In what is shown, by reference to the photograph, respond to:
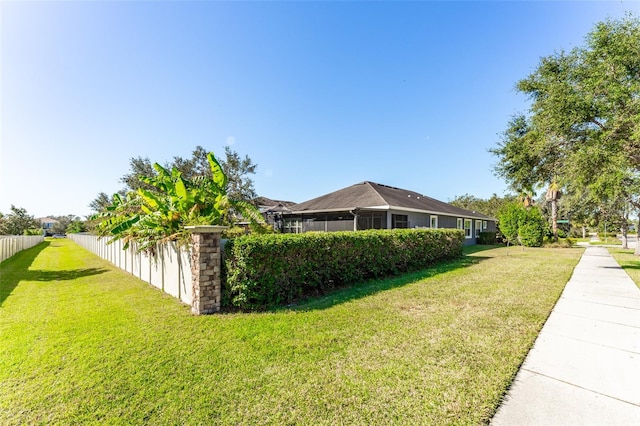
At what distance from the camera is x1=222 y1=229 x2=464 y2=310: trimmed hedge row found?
5.59m

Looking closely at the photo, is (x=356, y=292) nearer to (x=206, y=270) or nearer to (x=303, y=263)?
(x=303, y=263)

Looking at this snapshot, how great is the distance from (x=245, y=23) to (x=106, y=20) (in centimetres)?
423

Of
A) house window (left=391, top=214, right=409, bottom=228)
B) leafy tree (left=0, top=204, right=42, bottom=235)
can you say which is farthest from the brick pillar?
leafy tree (left=0, top=204, right=42, bottom=235)

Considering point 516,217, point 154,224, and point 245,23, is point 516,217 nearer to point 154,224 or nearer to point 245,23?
point 245,23

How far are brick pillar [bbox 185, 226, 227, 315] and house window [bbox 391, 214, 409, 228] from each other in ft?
44.5

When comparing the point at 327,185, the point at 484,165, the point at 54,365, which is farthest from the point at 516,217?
the point at 54,365

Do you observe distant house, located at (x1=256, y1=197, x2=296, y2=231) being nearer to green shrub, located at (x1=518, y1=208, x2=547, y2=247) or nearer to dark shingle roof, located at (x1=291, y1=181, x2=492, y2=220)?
dark shingle roof, located at (x1=291, y1=181, x2=492, y2=220)

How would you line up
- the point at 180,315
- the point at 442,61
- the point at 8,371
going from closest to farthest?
the point at 8,371 < the point at 180,315 < the point at 442,61

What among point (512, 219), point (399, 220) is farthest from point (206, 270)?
point (512, 219)

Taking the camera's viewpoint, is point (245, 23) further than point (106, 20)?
Yes

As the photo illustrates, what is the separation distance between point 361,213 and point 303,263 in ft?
38.4

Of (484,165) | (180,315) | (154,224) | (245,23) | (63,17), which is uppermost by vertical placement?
(245,23)

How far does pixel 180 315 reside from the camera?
212 inches

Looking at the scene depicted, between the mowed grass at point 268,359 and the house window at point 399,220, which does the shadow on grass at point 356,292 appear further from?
the house window at point 399,220
